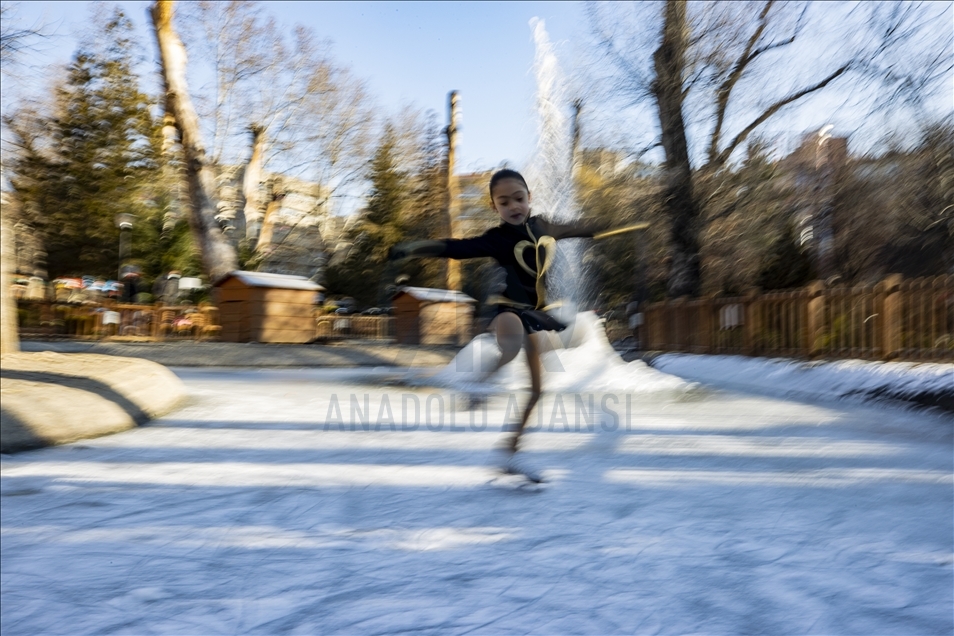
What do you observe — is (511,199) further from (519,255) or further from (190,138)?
(190,138)

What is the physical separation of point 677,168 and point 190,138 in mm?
11862

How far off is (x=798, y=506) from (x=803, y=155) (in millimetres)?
20855

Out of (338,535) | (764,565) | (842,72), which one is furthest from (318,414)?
(842,72)

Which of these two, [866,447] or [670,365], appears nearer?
[866,447]

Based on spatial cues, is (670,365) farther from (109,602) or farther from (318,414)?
(109,602)

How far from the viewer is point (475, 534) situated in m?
2.84

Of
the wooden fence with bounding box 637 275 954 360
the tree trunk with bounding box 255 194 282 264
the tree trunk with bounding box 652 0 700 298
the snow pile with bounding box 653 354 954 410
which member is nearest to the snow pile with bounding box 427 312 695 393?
the snow pile with bounding box 653 354 954 410

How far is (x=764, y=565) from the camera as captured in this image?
8.11 feet

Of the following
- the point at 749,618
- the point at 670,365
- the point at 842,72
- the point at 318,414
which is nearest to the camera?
the point at 749,618

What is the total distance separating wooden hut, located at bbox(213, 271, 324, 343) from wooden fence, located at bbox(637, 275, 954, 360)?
8233mm

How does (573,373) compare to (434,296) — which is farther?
(434,296)

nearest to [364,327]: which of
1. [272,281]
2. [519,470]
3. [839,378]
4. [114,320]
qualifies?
[114,320]

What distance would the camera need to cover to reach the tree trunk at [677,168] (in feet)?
56.2

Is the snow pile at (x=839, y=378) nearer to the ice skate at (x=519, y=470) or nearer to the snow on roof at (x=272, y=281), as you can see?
the ice skate at (x=519, y=470)
